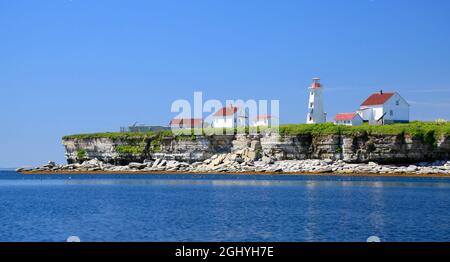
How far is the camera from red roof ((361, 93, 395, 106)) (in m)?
81.2

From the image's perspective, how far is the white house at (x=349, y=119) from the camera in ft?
267

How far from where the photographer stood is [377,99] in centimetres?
8238

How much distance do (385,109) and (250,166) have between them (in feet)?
68.1

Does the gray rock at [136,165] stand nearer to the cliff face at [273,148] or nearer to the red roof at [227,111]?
the cliff face at [273,148]

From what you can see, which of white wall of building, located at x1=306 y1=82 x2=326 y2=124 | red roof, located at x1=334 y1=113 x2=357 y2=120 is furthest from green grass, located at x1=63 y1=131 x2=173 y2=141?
red roof, located at x1=334 y1=113 x2=357 y2=120

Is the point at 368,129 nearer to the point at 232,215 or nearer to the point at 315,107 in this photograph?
the point at 315,107

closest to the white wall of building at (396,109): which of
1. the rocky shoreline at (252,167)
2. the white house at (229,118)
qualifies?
the rocky shoreline at (252,167)

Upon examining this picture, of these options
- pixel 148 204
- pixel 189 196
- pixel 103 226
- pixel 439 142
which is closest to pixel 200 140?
pixel 439 142

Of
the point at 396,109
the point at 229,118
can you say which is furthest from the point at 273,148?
the point at 396,109

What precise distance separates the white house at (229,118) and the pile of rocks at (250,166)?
12824 millimetres

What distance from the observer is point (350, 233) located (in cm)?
2306
